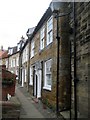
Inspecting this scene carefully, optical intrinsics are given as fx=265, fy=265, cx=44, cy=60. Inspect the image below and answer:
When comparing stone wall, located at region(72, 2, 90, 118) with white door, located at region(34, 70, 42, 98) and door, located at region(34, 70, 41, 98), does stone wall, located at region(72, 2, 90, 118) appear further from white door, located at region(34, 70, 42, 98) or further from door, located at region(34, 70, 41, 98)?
door, located at region(34, 70, 41, 98)

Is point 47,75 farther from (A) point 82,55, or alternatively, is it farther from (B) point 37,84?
(A) point 82,55

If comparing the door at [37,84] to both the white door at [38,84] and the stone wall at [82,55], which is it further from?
the stone wall at [82,55]

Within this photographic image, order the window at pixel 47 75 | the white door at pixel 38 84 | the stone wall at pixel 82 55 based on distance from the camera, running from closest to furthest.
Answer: the stone wall at pixel 82 55 < the window at pixel 47 75 < the white door at pixel 38 84

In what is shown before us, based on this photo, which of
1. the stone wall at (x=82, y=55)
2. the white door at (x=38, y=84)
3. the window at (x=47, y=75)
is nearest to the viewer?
the stone wall at (x=82, y=55)

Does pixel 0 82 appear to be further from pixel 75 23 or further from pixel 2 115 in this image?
pixel 75 23

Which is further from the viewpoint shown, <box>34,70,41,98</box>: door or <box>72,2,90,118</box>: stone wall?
<box>34,70,41,98</box>: door

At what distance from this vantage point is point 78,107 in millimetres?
9086

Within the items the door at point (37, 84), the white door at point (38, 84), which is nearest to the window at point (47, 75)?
the white door at point (38, 84)

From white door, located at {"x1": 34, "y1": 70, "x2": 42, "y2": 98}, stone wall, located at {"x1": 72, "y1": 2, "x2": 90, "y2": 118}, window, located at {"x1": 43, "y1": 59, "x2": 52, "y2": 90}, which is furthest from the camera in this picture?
white door, located at {"x1": 34, "y1": 70, "x2": 42, "y2": 98}

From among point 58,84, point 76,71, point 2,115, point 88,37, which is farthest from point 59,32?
point 2,115

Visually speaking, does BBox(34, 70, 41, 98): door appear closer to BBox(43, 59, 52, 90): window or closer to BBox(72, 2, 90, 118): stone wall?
BBox(43, 59, 52, 90): window

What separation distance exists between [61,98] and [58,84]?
0.66m

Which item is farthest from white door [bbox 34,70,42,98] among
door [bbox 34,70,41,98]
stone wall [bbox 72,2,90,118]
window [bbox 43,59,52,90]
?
stone wall [bbox 72,2,90,118]

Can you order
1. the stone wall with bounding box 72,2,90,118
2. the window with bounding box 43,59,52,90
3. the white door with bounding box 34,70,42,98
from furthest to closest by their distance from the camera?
the white door with bounding box 34,70,42,98
the window with bounding box 43,59,52,90
the stone wall with bounding box 72,2,90,118
